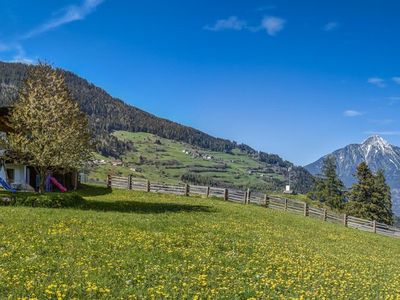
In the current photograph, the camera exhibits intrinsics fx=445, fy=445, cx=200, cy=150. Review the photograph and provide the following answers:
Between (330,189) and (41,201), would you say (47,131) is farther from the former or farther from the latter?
(330,189)

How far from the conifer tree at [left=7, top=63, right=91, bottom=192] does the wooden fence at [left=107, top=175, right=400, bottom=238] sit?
22831 mm

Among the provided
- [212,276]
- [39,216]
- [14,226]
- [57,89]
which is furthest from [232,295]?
[57,89]

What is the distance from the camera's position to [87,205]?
35.4m

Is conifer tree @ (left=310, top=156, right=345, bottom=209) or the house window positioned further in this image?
conifer tree @ (left=310, top=156, right=345, bottom=209)

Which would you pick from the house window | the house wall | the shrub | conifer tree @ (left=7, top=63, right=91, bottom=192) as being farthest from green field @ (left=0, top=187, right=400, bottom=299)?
the house window

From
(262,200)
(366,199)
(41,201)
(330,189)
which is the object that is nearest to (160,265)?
(41,201)

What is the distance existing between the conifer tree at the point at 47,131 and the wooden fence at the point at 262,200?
2283cm

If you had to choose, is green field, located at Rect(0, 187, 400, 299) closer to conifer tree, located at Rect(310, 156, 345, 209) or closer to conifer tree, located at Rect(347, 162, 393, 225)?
conifer tree, located at Rect(347, 162, 393, 225)

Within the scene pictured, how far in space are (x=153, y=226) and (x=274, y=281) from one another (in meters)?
11.5

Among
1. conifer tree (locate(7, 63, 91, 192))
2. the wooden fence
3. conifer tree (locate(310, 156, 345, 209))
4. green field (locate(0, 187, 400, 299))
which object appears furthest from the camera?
Answer: conifer tree (locate(310, 156, 345, 209))

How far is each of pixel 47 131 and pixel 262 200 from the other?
3103 cm

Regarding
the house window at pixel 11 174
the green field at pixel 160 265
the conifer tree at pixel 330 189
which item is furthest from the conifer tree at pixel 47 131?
the conifer tree at pixel 330 189

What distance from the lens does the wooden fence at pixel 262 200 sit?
182 feet

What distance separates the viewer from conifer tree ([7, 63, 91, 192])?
3581cm
